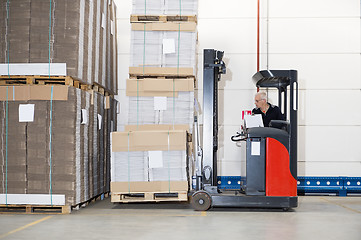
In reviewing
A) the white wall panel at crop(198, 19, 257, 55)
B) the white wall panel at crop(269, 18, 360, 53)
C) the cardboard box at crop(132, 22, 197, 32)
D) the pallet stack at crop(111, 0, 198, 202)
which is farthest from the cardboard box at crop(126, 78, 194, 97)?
the white wall panel at crop(269, 18, 360, 53)

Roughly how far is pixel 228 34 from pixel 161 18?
2.24m

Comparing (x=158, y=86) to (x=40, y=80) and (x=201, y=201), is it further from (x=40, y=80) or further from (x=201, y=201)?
(x=201, y=201)

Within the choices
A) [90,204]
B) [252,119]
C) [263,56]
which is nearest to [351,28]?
[263,56]

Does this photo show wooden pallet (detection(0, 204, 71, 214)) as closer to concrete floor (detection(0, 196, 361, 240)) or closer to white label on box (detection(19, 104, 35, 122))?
concrete floor (detection(0, 196, 361, 240))

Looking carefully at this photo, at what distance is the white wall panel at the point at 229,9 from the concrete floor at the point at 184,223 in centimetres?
375

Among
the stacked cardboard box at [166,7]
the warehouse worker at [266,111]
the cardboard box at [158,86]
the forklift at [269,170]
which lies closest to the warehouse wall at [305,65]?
the warehouse worker at [266,111]

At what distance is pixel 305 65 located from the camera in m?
8.64

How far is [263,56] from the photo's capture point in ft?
28.5

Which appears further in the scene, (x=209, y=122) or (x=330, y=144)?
(x=330, y=144)

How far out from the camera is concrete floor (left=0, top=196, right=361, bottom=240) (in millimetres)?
4666

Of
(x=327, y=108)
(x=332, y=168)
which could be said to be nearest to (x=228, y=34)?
(x=327, y=108)

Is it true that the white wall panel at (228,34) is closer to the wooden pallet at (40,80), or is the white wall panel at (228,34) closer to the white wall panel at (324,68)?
the white wall panel at (324,68)

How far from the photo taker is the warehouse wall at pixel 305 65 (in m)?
8.58

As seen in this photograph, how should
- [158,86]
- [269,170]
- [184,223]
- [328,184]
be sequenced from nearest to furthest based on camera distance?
[184,223]
[269,170]
[158,86]
[328,184]
